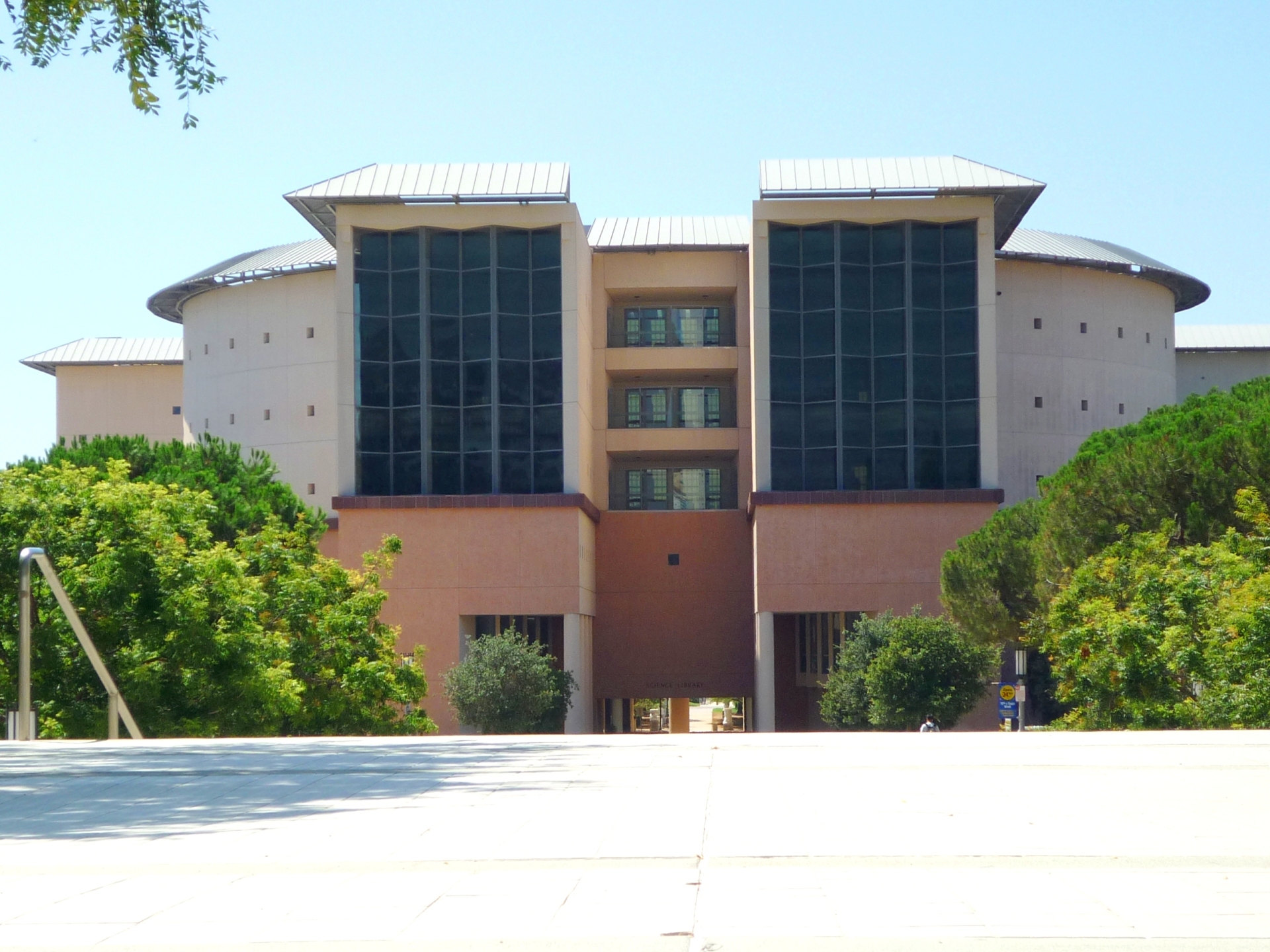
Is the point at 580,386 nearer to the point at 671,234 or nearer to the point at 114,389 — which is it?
the point at 671,234

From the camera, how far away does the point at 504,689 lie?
42.8 m

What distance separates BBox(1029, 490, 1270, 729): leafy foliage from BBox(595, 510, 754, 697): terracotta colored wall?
21653 millimetres

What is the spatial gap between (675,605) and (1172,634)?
28.6 metres

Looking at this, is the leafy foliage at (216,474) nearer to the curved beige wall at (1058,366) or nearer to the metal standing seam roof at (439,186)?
the metal standing seam roof at (439,186)

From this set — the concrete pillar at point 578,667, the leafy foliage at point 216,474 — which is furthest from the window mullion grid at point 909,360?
the leafy foliage at point 216,474

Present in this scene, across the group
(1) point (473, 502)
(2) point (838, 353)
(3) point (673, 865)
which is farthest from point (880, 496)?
(3) point (673, 865)

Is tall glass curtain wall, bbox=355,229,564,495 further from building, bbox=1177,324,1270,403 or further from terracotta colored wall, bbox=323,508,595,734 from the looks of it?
building, bbox=1177,324,1270,403

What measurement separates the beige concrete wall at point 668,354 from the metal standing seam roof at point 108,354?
28.3m

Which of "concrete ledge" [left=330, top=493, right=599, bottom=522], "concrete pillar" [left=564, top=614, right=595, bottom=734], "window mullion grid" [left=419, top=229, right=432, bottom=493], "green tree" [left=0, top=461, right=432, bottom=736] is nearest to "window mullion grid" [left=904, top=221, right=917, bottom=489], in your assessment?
"concrete ledge" [left=330, top=493, right=599, bottom=522]

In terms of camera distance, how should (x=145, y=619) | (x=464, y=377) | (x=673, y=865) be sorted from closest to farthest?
(x=673, y=865) < (x=145, y=619) < (x=464, y=377)

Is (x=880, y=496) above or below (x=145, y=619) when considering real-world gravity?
above

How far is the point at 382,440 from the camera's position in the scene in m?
47.3

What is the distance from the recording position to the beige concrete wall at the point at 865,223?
46.7 meters

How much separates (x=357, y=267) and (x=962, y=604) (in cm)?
2288
